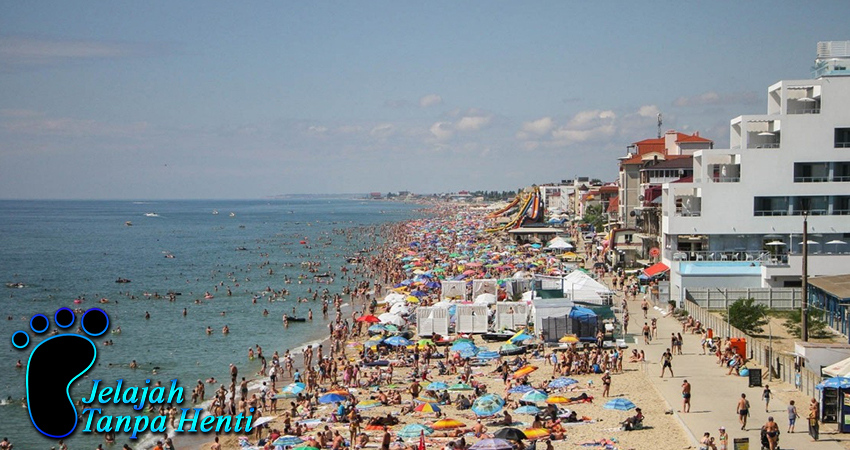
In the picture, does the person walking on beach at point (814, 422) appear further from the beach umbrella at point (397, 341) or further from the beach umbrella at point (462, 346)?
the beach umbrella at point (397, 341)

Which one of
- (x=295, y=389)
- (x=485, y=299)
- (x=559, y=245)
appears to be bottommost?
(x=295, y=389)

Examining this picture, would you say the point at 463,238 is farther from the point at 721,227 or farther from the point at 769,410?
the point at 769,410

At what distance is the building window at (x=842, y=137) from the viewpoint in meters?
36.7

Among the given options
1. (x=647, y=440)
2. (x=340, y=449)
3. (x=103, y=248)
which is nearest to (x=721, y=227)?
(x=647, y=440)

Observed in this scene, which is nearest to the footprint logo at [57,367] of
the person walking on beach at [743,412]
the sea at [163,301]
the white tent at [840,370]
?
the sea at [163,301]

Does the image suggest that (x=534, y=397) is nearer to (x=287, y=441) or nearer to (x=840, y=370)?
(x=287, y=441)

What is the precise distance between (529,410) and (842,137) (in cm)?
2335

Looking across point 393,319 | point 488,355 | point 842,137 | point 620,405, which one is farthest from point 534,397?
point 842,137

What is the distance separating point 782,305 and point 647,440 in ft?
64.0

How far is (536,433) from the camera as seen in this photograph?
19938 mm

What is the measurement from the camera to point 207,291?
61.3 metres

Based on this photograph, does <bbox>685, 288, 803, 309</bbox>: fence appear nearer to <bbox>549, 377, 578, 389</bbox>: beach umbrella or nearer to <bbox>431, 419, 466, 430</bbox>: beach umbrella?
<bbox>549, 377, 578, 389</bbox>: beach umbrella

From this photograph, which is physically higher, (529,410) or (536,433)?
(536,433)

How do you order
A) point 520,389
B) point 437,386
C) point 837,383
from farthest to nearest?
point 437,386 → point 520,389 → point 837,383
